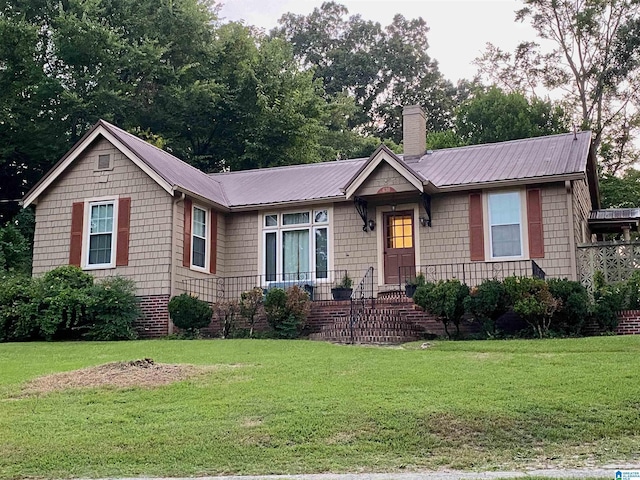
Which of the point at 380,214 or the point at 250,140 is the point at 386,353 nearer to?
the point at 380,214

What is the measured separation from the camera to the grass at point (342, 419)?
7.80 m

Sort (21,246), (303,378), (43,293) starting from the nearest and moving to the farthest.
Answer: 1. (303,378)
2. (43,293)
3. (21,246)

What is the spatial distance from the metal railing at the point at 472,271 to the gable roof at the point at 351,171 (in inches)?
77.4

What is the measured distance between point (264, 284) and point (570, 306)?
340 inches

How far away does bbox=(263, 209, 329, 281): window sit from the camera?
69.1 feet

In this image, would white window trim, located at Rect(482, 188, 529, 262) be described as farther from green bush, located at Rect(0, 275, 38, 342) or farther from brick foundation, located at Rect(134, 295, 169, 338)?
green bush, located at Rect(0, 275, 38, 342)

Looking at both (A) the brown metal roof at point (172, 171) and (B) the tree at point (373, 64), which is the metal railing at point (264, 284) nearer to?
(A) the brown metal roof at point (172, 171)

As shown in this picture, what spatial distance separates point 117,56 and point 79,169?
11820mm

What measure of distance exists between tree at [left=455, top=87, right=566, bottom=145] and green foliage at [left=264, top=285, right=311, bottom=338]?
21.3 meters

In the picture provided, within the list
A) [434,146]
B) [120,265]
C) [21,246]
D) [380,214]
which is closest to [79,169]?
[120,265]

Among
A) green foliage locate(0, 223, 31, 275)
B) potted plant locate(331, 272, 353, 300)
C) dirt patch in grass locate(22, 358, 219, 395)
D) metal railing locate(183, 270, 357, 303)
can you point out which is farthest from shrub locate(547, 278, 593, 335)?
green foliage locate(0, 223, 31, 275)

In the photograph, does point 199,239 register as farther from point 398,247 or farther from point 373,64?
point 373,64

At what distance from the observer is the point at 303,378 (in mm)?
11281

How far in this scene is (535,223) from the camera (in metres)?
18.7
